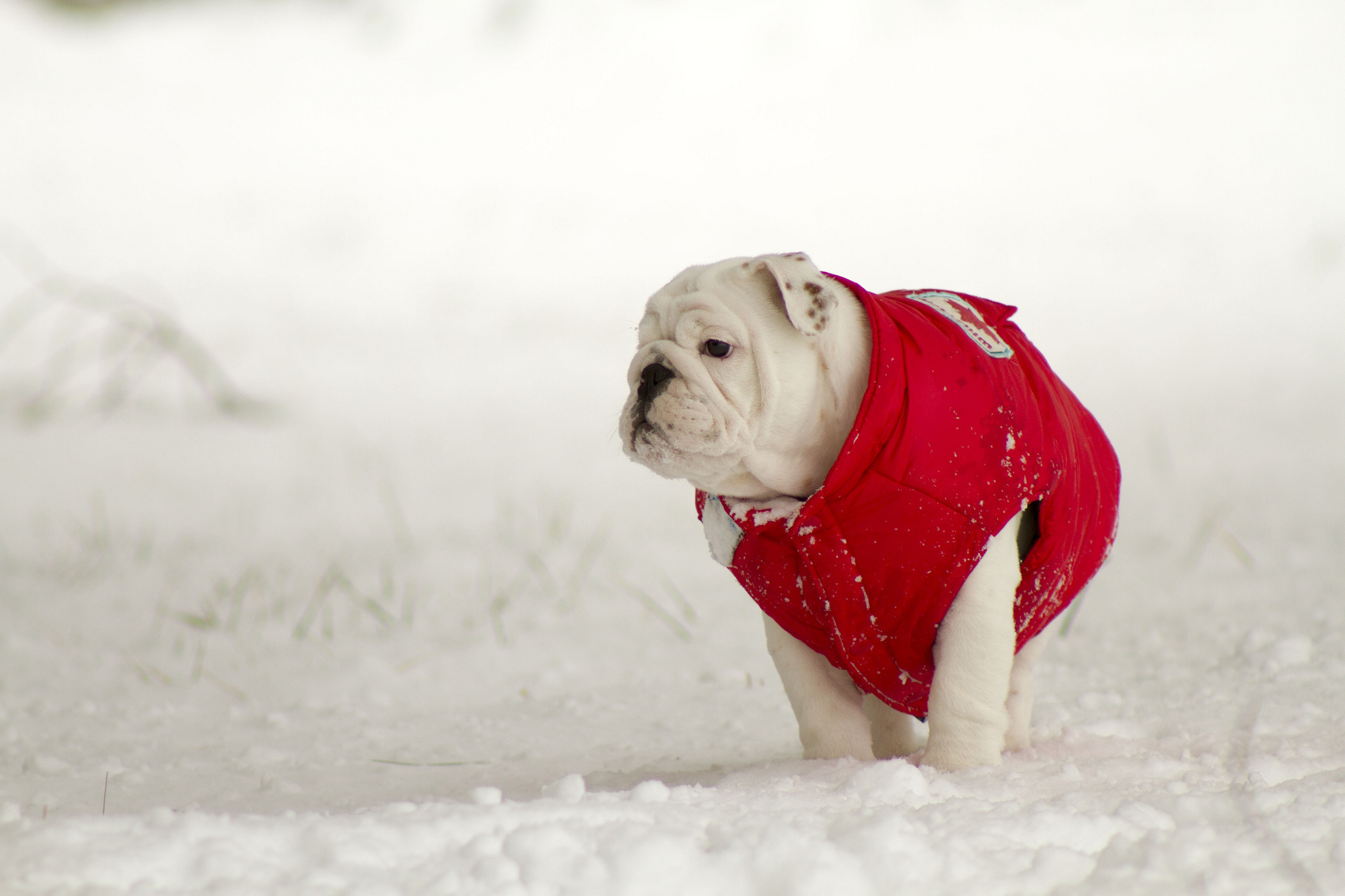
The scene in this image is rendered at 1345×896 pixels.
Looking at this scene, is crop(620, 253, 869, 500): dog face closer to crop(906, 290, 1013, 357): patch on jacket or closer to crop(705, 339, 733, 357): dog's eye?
crop(705, 339, 733, 357): dog's eye

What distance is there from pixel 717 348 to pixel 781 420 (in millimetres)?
194

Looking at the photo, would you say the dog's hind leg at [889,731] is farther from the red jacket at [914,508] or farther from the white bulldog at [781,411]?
the white bulldog at [781,411]

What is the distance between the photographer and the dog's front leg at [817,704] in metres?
2.63

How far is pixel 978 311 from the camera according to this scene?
9.04ft

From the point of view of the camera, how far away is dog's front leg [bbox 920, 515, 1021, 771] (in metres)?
2.34

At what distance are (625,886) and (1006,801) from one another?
713 mm

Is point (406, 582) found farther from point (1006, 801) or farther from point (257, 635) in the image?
point (1006, 801)

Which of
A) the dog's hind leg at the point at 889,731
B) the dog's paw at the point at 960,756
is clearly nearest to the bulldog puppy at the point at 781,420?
the dog's paw at the point at 960,756

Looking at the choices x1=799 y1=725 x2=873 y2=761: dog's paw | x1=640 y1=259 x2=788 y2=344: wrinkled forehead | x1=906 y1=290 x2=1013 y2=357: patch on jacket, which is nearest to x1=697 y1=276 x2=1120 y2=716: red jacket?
x1=906 y1=290 x2=1013 y2=357: patch on jacket

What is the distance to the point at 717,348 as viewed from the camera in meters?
2.44

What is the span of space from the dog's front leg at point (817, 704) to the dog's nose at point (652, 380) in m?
0.58

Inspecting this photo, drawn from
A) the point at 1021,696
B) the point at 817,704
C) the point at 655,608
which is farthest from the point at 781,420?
the point at 655,608

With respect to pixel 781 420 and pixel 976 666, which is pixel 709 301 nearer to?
pixel 781 420

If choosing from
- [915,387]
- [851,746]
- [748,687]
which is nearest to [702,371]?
[915,387]
